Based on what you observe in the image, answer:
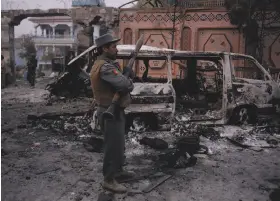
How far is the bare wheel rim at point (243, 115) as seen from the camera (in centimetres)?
727

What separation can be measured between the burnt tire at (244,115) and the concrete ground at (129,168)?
0.44 meters

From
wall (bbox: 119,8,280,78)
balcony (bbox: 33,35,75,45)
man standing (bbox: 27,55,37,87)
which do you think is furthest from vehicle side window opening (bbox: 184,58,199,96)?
balcony (bbox: 33,35,75,45)

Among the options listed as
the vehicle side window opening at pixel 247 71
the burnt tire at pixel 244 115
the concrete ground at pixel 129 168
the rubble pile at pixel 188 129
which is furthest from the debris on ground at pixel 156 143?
the vehicle side window opening at pixel 247 71

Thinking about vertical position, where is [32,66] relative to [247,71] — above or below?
above

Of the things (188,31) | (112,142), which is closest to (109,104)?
(112,142)

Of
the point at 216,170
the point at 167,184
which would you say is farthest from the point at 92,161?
the point at 216,170

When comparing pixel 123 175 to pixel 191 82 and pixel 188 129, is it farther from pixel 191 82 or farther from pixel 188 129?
pixel 191 82

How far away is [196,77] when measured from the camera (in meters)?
8.63

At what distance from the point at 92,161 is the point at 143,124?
70.3 inches

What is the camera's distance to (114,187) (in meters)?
3.88

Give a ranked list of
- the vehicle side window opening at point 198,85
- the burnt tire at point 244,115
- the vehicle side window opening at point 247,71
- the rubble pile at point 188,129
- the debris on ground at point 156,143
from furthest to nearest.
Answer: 1. the vehicle side window opening at point 198,85
2. the vehicle side window opening at point 247,71
3. the burnt tire at point 244,115
4. the rubble pile at point 188,129
5. the debris on ground at point 156,143

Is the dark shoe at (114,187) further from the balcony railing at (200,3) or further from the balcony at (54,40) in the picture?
the balcony at (54,40)

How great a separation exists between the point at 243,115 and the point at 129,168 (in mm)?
3670

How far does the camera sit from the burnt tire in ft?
23.7
